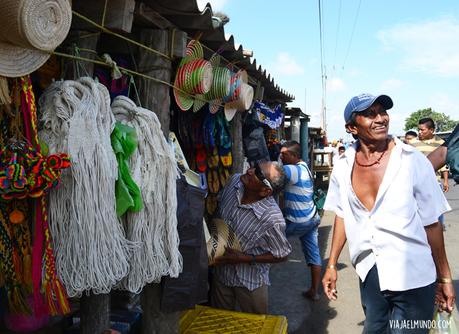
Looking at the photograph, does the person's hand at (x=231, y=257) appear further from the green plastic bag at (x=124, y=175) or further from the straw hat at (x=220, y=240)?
the green plastic bag at (x=124, y=175)

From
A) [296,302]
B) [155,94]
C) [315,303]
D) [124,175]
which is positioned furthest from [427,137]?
[124,175]

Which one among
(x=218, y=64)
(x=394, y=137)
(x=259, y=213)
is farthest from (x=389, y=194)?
(x=218, y=64)

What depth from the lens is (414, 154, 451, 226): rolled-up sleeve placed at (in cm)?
221

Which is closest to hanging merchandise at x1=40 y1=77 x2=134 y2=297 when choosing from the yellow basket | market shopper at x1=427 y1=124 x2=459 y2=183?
the yellow basket

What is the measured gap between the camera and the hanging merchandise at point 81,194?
5.27 ft

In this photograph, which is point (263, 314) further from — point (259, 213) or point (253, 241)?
point (259, 213)

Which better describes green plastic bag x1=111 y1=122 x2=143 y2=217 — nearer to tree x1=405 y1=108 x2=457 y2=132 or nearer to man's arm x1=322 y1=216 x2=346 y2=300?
man's arm x1=322 y1=216 x2=346 y2=300

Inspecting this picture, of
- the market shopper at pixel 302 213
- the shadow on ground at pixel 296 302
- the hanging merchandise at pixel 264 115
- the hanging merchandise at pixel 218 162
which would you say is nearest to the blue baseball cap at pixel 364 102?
the hanging merchandise at pixel 218 162

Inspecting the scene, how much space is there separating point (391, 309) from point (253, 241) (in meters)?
1.06

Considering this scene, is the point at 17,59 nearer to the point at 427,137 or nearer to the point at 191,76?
the point at 191,76

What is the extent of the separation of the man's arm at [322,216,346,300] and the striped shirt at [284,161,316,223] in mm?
2116

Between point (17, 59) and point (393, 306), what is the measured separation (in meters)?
2.19

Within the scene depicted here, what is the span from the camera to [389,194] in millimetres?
2205

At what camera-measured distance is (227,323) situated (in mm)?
2873
